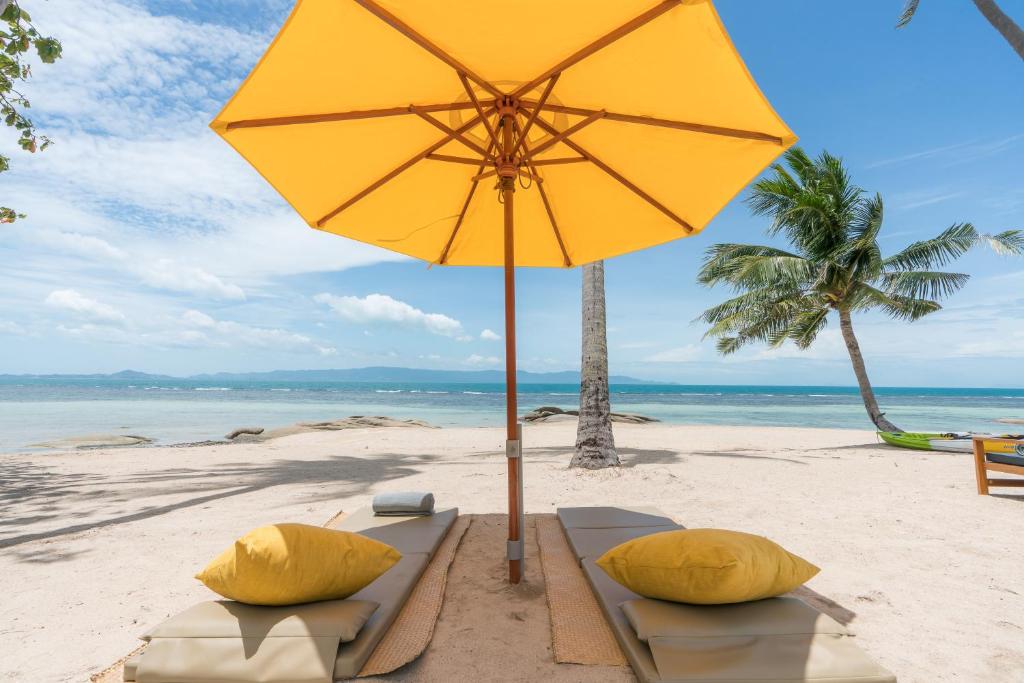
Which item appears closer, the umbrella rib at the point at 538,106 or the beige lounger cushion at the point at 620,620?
the beige lounger cushion at the point at 620,620

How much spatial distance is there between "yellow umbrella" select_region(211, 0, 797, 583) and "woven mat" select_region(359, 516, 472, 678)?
461 millimetres

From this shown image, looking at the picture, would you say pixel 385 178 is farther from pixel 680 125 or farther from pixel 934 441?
pixel 934 441

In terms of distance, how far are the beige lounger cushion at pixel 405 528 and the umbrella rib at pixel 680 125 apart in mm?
2671

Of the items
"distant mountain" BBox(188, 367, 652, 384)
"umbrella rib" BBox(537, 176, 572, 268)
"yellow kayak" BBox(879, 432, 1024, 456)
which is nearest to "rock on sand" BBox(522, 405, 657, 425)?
"yellow kayak" BBox(879, 432, 1024, 456)

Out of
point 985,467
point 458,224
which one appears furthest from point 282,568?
point 985,467

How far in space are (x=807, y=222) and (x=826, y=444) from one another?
17.9ft

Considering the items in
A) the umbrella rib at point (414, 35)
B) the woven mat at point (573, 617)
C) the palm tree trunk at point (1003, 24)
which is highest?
the palm tree trunk at point (1003, 24)

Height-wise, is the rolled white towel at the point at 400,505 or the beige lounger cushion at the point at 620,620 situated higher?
the rolled white towel at the point at 400,505

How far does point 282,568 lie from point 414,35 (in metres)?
2.18

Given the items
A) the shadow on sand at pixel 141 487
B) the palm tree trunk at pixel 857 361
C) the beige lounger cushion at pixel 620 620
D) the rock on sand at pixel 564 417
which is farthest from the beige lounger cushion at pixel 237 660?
the rock on sand at pixel 564 417

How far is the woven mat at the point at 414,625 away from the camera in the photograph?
193cm

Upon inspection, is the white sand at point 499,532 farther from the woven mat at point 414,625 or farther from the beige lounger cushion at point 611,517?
the beige lounger cushion at point 611,517

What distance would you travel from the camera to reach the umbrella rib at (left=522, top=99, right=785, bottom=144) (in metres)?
2.62

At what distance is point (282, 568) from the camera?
1.93 m
